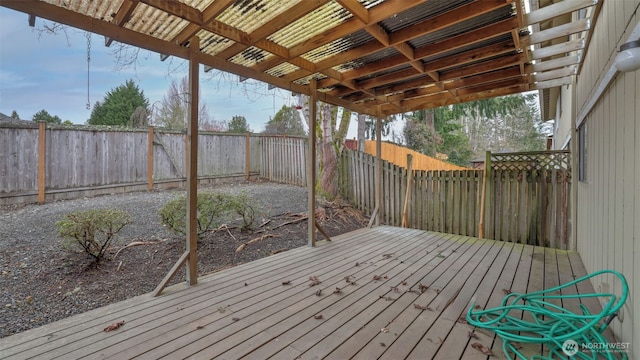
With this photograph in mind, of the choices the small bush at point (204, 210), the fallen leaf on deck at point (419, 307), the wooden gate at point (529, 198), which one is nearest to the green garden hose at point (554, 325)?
the fallen leaf on deck at point (419, 307)

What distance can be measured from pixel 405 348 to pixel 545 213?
3.98 m

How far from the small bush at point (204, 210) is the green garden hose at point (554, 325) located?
123 inches

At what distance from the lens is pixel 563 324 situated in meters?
1.91

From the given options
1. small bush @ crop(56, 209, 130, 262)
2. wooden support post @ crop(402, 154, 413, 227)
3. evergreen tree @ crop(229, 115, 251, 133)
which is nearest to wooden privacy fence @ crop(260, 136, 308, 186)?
wooden support post @ crop(402, 154, 413, 227)

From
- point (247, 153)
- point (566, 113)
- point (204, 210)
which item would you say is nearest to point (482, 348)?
point (204, 210)

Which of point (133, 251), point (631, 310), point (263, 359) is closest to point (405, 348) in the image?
point (263, 359)

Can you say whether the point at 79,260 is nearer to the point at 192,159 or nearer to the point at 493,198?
the point at 192,159

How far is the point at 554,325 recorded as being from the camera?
72.4 inches

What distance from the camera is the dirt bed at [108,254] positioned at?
2438 millimetres

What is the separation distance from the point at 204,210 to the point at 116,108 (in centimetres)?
1406

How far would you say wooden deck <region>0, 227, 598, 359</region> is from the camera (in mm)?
1710

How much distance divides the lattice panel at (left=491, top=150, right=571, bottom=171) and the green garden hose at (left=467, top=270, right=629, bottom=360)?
2847 millimetres

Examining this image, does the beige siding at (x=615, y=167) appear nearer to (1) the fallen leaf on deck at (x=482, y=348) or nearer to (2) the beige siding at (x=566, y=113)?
(1) the fallen leaf on deck at (x=482, y=348)

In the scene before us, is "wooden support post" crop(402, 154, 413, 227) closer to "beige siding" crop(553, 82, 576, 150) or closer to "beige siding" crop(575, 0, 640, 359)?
"beige siding" crop(553, 82, 576, 150)
